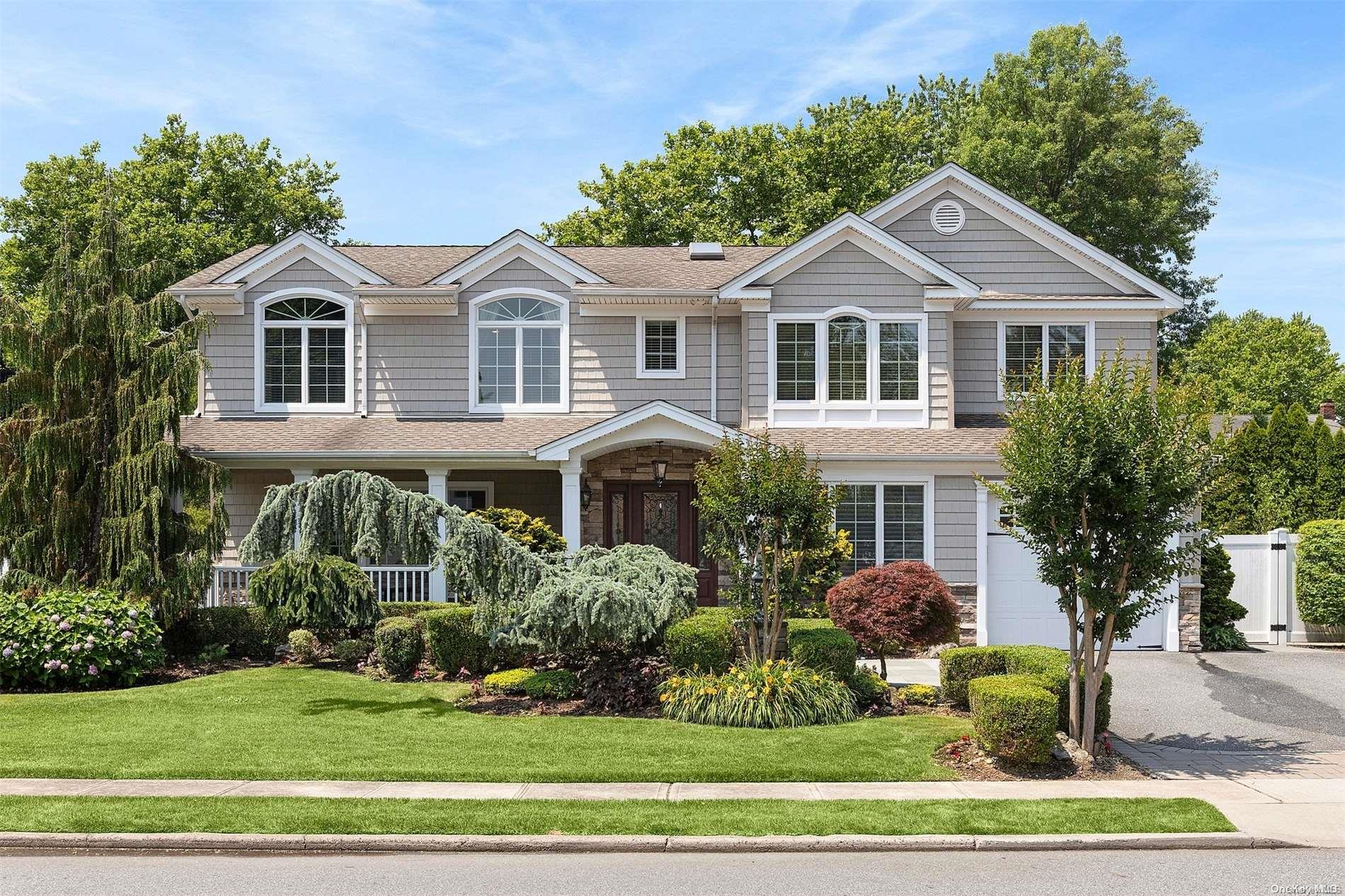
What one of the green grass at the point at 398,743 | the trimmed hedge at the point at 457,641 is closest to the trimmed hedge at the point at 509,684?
the green grass at the point at 398,743

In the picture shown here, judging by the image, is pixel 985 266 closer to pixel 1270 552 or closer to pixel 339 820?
pixel 1270 552

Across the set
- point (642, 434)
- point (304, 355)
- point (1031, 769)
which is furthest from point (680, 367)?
point (1031, 769)

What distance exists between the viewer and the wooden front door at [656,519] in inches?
810

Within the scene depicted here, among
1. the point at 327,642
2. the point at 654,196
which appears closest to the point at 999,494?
the point at 327,642

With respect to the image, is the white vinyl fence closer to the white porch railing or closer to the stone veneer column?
the stone veneer column

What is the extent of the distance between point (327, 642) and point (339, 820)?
8778mm

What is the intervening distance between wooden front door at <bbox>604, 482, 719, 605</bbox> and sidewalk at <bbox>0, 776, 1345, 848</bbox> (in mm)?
10467

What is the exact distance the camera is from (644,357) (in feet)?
69.2

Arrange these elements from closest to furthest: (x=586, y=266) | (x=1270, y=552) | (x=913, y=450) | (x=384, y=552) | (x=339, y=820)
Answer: (x=339, y=820) < (x=384, y=552) < (x=913, y=450) < (x=1270, y=552) < (x=586, y=266)

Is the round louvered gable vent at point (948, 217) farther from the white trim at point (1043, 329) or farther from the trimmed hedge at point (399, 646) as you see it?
the trimmed hedge at point (399, 646)

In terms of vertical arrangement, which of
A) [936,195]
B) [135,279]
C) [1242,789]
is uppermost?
[936,195]

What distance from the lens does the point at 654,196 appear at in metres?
35.9

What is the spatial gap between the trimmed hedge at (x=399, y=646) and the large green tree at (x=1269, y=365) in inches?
1521

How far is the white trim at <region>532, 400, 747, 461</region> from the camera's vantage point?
1839cm
